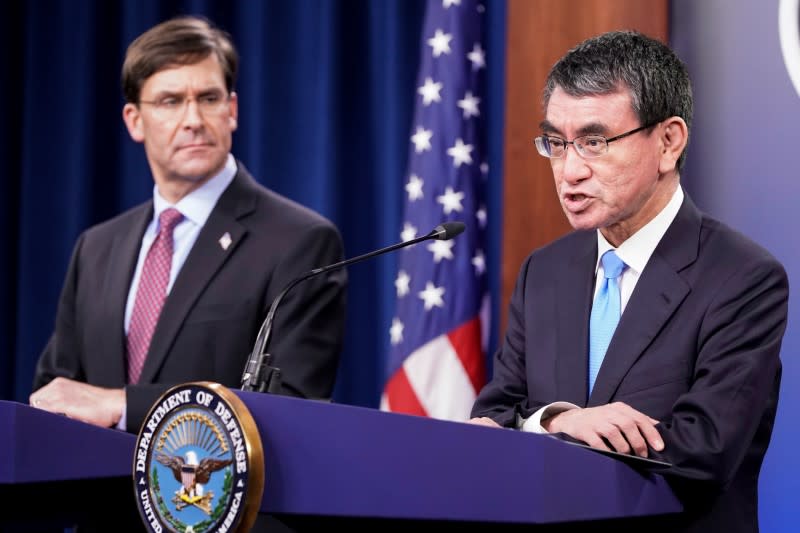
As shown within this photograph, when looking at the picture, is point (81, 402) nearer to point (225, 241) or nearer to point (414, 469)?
point (225, 241)

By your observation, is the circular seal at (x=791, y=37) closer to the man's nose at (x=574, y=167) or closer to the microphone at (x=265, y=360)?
the man's nose at (x=574, y=167)

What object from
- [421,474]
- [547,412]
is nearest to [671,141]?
[547,412]

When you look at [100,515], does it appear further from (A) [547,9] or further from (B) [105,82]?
(B) [105,82]

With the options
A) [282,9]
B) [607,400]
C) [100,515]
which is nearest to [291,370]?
[100,515]

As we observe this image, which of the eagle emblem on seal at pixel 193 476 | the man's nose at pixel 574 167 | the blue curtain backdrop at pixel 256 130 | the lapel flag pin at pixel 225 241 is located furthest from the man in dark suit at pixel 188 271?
the blue curtain backdrop at pixel 256 130

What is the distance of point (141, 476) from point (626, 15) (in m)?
2.41

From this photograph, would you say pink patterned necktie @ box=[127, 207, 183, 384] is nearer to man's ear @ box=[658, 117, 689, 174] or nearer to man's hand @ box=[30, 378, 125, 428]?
man's hand @ box=[30, 378, 125, 428]

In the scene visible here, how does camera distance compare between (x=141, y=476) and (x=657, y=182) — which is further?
(x=657, y=182)

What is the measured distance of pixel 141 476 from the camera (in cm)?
164

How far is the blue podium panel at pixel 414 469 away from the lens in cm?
147

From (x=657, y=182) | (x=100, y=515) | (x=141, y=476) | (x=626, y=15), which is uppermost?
(x=626, y=15)

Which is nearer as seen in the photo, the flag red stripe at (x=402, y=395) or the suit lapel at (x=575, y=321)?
the suit lapel at (x=575, y=321)

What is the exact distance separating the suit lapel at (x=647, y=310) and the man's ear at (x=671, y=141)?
0.49 ft

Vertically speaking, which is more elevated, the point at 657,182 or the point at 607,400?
the point at 657,182
